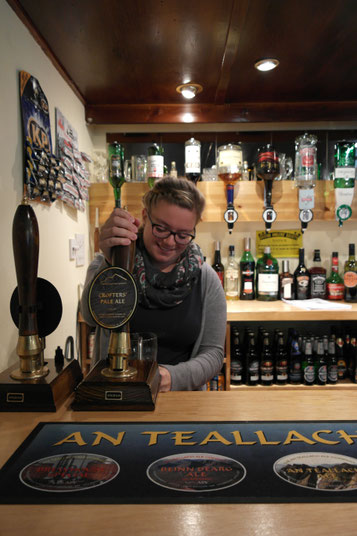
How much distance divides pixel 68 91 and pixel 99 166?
22.9 inches

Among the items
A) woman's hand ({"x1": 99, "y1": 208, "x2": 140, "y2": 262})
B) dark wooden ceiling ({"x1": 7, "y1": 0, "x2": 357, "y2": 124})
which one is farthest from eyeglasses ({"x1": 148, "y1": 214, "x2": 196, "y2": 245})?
dark wooden ceiling ({"x1": 7, "y1": 0, "x2": 357, "y2": 124})

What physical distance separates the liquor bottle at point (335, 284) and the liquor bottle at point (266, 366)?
599 mm

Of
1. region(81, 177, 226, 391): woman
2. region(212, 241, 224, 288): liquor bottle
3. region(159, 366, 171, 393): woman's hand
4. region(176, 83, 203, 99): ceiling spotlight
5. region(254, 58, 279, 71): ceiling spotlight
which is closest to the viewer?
region(159, 366, 171, 393): woman's hand

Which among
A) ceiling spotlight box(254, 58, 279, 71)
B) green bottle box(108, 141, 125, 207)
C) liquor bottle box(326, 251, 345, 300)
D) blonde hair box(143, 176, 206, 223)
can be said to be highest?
ceiling spotlight box(254, 58, 279, 71)

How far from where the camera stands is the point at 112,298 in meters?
0.77

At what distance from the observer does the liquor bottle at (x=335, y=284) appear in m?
2.60

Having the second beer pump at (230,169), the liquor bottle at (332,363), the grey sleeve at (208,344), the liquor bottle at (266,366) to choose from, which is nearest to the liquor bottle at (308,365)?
the liquor bottle at (332,363)

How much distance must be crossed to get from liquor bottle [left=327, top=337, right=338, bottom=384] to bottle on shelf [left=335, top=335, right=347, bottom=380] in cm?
4

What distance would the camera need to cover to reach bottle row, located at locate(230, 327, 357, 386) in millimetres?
2377

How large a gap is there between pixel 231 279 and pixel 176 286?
1.40m

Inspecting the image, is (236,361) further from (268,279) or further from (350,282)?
(350,282)

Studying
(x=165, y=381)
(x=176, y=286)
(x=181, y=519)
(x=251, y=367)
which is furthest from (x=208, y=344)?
(x=251, y=367)

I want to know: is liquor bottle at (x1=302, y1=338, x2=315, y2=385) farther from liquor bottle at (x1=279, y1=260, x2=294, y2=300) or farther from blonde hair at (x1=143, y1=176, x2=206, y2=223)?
blonde hair at (x1=143, y1=176, x2=206, y2=223)

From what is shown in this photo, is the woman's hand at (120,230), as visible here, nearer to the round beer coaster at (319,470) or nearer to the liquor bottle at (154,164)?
the round beer coaster at (319,470)
